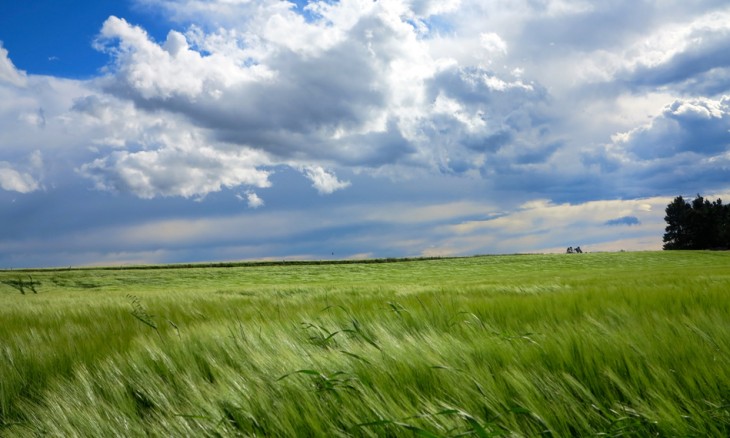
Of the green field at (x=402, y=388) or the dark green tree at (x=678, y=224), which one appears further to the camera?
the dark green tree at (x=678, y=224)

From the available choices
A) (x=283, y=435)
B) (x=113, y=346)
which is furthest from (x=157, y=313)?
(x=283, y=435)

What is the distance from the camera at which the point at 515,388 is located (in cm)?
148

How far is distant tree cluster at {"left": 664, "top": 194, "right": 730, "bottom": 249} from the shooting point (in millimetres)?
63094

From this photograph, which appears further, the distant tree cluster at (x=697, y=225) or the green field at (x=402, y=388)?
the distant tree cluster at (x=697, y=225)

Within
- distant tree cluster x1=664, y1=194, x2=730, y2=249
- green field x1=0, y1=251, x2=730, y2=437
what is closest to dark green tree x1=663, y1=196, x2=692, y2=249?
distant tree cluster x1=664, y1=194, x2=730, y2=249

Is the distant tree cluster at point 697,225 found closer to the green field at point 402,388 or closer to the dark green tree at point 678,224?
the dark green tree at point 678,224

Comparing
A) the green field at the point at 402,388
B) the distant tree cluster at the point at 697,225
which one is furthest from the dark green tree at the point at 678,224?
the green field at the point at 402,388

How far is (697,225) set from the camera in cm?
6462

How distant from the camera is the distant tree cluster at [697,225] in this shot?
63094mm

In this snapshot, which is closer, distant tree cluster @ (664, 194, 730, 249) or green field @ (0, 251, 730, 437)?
green field @ (0, 251, 730, 437)

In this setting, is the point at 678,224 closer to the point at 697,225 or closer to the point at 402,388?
the point at 697,225

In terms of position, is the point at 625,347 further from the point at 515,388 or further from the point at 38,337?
the point at 38,337

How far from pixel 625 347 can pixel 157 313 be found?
466 centimetres

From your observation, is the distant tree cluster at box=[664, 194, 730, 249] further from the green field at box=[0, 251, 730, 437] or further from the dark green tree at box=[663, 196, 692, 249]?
the green field at box=[0, 251, 730, 437]
